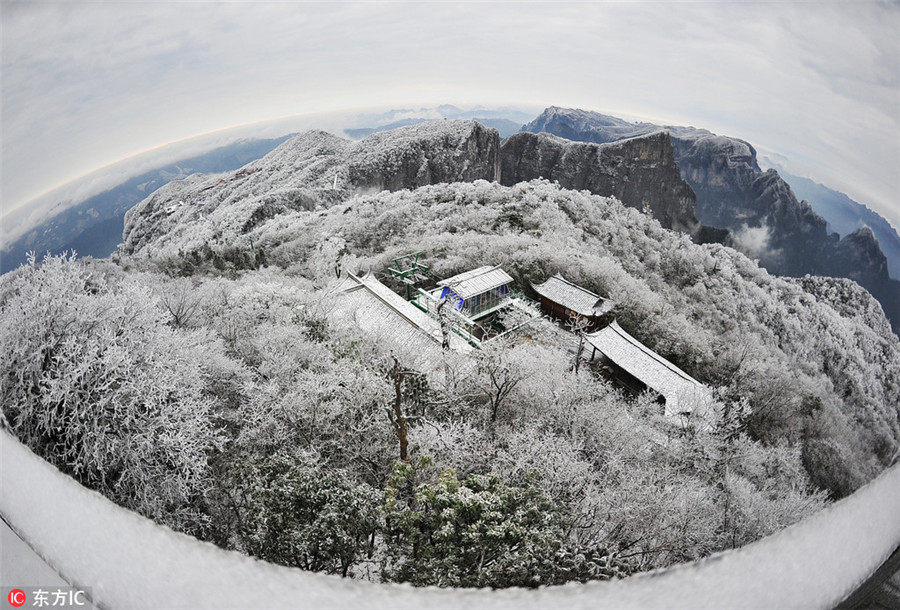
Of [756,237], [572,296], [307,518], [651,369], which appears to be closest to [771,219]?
[756,237]

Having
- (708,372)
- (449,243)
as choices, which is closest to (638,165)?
(449,243)

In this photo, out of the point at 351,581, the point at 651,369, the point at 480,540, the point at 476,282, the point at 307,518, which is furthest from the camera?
the point at 476,282

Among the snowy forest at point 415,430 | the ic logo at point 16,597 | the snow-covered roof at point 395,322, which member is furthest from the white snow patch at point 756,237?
the ic logo at point 16,597

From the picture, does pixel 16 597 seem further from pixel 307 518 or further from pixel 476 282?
pixel 476 282

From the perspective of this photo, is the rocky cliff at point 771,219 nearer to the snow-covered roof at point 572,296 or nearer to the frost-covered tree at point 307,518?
the frost-covered tree at point 307,518

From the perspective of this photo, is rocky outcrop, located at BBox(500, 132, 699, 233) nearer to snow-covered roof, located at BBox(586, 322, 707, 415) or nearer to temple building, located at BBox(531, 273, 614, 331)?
temple building, located at BBox(531, 273, 614, 331)
